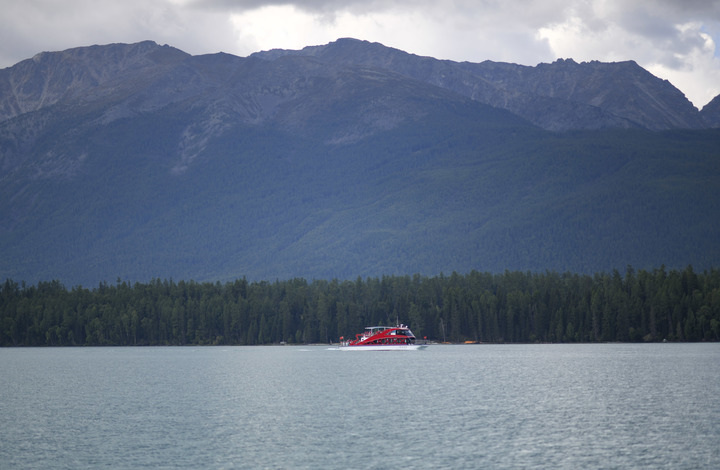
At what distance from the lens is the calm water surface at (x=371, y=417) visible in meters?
61.8

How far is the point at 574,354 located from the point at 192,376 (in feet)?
245

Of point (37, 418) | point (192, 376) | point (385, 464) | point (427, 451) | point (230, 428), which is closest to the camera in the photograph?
point (385, 464)

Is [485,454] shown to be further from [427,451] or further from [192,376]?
[192,376]

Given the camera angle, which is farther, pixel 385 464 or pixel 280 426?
pixel 280 426

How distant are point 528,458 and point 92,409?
148 ft

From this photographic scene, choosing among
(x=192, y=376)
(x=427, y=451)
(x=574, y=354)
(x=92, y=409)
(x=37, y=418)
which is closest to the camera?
(x=427, y=451)

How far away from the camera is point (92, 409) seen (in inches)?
3494

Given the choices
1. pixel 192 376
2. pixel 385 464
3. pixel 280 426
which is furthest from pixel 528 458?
pixel 192 376

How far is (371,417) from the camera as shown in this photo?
79.9 meters

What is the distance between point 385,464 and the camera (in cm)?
5916

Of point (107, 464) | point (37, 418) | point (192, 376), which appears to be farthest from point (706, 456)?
point (192, 376)

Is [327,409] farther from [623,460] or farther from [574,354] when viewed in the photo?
[574,354]

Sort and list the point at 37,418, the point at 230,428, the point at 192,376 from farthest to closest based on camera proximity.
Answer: the point at 192,376
the point at 37,418
the point at 230,428

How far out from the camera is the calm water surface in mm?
61756
